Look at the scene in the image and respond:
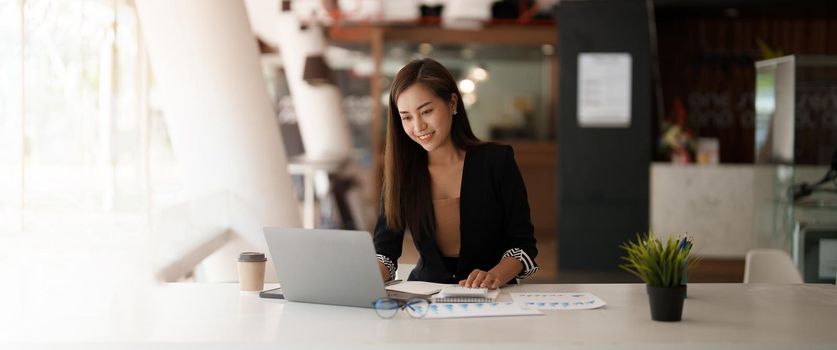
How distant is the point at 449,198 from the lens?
3.47 meters

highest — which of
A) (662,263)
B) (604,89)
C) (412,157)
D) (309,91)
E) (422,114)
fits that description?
(309,91)

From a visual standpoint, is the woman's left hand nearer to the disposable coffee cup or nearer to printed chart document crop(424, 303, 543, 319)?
printed chart document crop(424, 303, 543, 319)

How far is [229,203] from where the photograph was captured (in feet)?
21.4

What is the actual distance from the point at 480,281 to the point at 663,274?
0.62 m

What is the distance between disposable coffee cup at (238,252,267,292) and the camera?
3191 mm

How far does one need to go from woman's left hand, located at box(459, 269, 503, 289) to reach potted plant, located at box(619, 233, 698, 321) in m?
0.49

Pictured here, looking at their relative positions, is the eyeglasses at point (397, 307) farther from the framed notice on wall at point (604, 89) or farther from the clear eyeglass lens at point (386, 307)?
the framed notice on wall at point (604, 89)

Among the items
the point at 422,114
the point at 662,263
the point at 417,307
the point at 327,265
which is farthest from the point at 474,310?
the point at 422,114

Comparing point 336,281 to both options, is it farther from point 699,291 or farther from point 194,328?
point 699,291

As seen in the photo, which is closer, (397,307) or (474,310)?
(397,307)

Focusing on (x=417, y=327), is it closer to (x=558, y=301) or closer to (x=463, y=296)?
(x=463, y=296)

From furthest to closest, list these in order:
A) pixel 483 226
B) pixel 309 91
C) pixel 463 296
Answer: pixel 309 91 → pixel 483 226 → pixel 463 296

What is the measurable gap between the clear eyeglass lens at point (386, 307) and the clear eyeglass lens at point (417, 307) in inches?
2.2

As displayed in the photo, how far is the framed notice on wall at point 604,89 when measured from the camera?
375 inches
